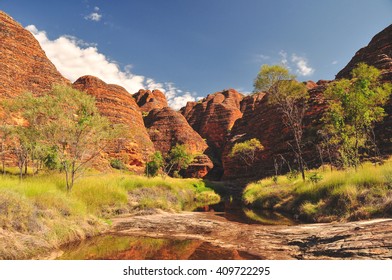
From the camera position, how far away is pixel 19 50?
41.2 meters

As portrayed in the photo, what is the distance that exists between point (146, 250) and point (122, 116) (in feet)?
165

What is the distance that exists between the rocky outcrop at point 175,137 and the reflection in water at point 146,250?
57.6m

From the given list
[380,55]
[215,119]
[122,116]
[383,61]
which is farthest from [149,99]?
[383,61]

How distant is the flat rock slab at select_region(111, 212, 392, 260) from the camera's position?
18.7 feet

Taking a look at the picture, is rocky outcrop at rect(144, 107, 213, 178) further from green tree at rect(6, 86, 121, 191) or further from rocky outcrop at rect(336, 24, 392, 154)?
green tree at rect(6, 86, 121, 191)

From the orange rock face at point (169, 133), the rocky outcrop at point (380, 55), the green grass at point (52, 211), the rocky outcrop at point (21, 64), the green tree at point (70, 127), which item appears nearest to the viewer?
the green grass at point (52, 211)

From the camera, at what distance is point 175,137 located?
72812mm

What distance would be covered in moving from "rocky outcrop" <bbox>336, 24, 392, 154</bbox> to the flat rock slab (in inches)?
885

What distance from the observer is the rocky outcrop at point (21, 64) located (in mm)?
36469

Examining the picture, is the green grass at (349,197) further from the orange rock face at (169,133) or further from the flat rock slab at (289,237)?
the orange rock face at (169,133)

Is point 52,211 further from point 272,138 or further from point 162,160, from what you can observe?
point 272,138

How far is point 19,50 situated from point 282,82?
139ft

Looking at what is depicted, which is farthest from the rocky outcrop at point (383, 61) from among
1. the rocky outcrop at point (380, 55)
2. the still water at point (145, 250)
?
the still water at point (145, 250)

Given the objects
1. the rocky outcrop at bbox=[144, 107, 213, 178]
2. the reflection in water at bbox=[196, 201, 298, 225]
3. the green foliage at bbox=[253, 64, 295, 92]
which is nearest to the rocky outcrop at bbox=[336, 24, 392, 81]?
the green foliage at bbox=[253, 64, 295, 92]
